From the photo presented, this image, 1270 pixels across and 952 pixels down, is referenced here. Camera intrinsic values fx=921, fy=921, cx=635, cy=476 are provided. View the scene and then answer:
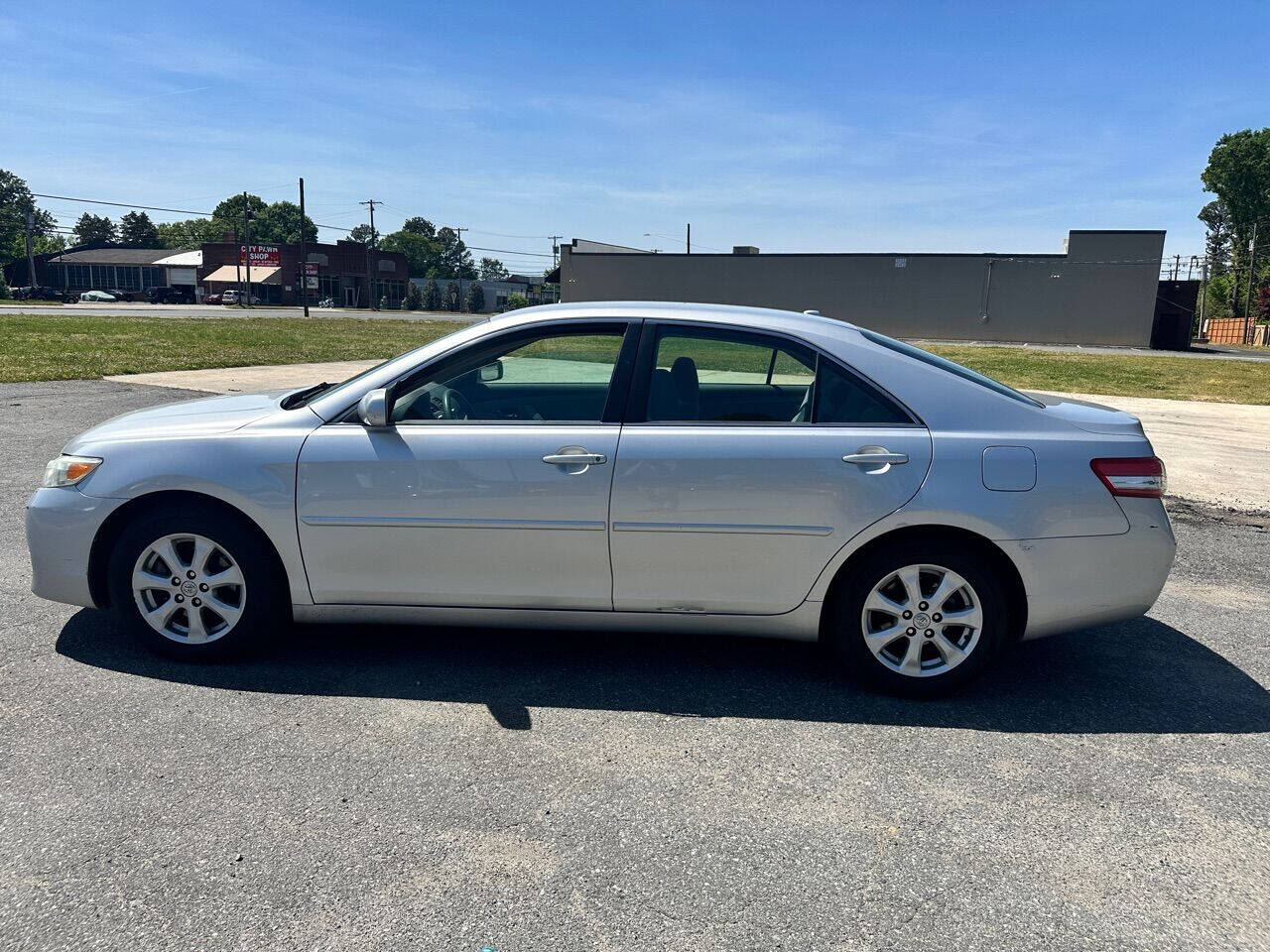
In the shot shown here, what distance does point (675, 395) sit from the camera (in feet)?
12.8

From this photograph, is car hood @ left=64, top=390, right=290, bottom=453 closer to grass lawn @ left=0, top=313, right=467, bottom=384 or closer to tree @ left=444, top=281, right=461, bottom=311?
grass lawn @ left=0, top=313, right=467, bottom=384

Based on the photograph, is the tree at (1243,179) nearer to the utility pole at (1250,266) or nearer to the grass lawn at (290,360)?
the utility pole at (1250,266)

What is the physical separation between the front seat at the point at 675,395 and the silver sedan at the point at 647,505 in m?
0.01

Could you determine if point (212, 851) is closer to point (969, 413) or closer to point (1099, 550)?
point (969, 413)

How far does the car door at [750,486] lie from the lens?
3682 mm

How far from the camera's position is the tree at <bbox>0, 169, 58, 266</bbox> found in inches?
4348

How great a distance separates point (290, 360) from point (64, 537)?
55.9 feet

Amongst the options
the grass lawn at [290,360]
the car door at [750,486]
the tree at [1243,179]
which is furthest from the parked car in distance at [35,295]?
the tree at [1243,179]

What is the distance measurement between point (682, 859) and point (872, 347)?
7.43 ft

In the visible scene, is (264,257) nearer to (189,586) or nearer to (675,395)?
(189,586)

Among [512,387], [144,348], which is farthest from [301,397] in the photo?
[144,348]

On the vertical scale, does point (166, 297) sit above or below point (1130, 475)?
above

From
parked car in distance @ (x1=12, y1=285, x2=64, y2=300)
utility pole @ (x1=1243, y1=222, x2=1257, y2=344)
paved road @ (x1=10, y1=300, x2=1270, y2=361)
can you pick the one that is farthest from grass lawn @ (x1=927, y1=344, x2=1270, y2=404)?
parked car in distance @ (x1=12, y1=285, x2=64, y2=300)

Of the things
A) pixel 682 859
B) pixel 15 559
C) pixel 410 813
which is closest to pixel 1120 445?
pixel 682 859
